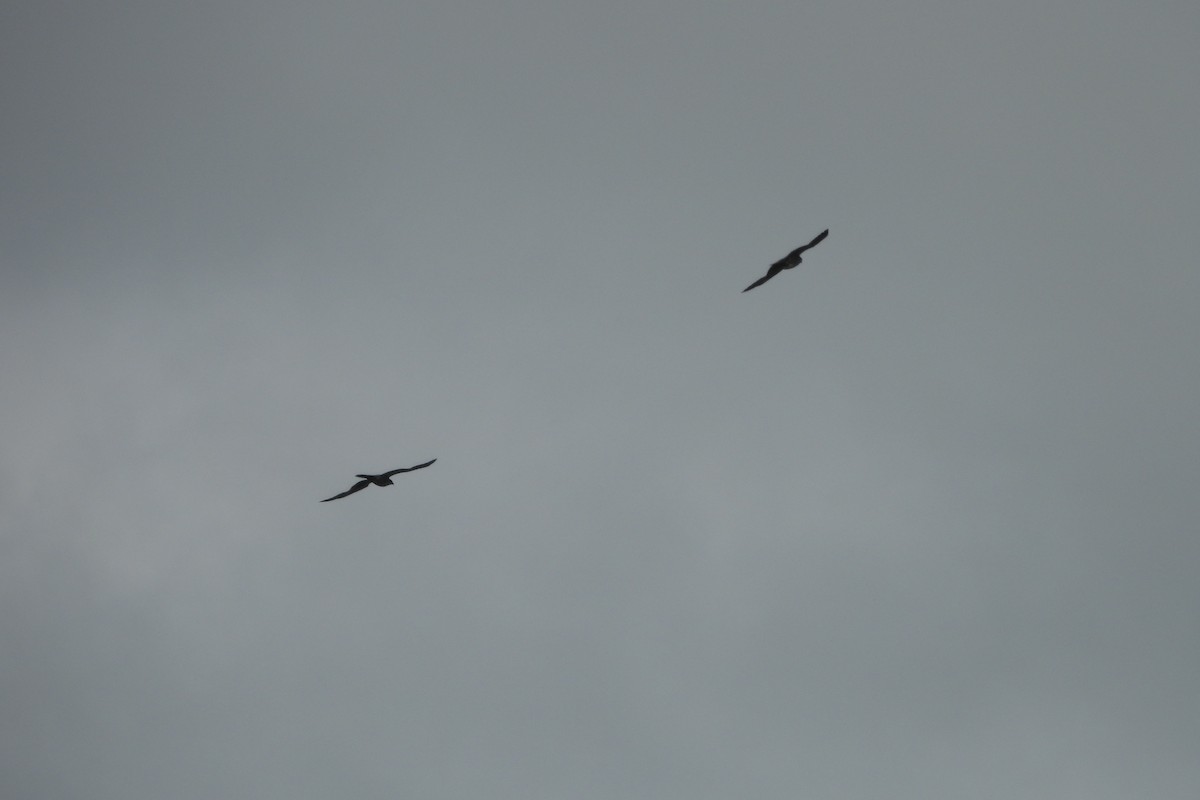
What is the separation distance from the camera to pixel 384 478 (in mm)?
44062

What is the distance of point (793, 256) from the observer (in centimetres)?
3634

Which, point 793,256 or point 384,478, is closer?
point 793,256

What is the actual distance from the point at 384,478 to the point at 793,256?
19097 millimetres
